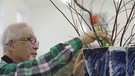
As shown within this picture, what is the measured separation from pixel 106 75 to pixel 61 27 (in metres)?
5.67

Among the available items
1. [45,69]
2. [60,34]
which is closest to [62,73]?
[45,69]

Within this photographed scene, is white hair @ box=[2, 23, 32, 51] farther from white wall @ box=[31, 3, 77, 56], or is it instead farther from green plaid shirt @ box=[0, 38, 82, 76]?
white wall @ box=[31, 3, 77, 56]

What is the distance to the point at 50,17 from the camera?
6.43 m

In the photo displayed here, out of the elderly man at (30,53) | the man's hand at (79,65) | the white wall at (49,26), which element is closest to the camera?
the man's hand at (79,65)

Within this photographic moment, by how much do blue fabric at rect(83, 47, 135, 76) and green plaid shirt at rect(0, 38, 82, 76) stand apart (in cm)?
22

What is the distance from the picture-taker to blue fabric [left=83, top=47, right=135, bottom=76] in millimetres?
607

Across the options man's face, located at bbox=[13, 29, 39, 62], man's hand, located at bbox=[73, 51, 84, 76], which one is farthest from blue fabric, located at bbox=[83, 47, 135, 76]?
man's face, located at bbox=[13, 29, 39, 62]

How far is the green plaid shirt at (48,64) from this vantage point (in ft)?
2.89

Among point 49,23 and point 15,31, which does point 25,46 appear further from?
point 49,23

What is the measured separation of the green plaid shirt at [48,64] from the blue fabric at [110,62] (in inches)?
8.6

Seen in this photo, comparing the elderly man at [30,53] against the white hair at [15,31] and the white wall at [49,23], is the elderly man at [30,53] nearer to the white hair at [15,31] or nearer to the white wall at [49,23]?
the white hair at [15,31]

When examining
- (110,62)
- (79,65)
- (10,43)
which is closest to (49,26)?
(10,43)

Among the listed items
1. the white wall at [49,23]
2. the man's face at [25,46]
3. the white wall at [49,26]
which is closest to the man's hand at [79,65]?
Answer: the man's face at [25,46]

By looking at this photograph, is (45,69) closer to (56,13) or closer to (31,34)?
(31,34)
